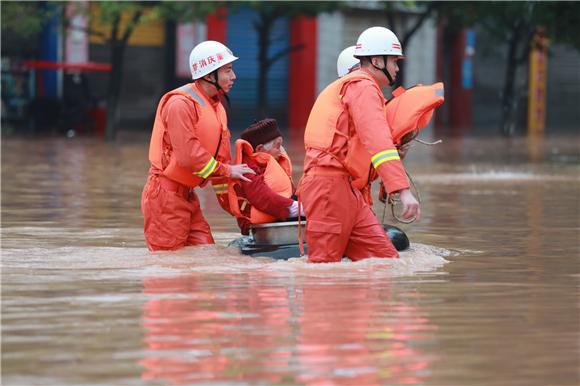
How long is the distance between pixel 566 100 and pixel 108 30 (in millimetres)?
20075

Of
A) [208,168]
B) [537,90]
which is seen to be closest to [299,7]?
[537,90]

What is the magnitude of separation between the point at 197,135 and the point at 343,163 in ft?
4.56

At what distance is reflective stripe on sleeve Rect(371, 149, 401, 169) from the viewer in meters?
9.27

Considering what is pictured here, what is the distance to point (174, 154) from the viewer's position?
10391 millimetres

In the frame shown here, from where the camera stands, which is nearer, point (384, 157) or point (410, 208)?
point (410, 208)

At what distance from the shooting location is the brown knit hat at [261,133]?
35.4 feet

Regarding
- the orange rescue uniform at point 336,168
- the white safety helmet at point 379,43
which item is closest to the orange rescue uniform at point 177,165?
the orange rescue uniform at point 336,168

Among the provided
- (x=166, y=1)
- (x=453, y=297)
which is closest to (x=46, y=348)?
(x=453, y=297)

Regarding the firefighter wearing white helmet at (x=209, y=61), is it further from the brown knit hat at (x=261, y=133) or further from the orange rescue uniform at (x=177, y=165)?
the brown knit hat at (x=261, y=133)

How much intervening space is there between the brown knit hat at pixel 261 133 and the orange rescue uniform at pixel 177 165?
0.56 feet

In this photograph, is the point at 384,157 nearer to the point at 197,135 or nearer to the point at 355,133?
the point at 355,133

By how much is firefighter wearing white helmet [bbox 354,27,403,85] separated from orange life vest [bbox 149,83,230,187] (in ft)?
4.26

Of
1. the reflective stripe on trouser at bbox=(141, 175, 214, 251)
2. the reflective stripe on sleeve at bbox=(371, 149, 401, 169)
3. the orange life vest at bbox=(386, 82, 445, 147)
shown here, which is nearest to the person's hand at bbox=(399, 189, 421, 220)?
the reflective stripe on sleeve at bbox=(371, 149, 401, 169)

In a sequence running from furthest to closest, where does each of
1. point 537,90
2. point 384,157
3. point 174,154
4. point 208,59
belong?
point 537,90, point 208,59, point 174,154, point 384,157
